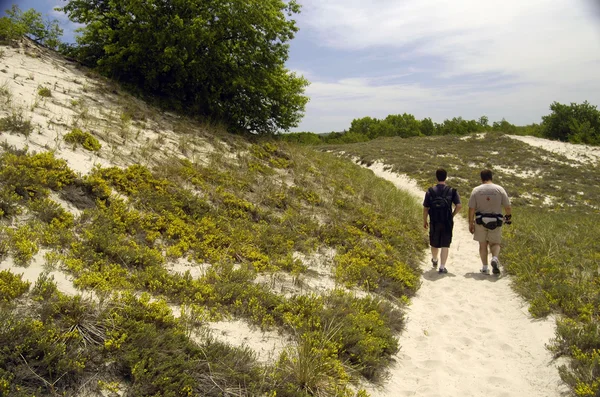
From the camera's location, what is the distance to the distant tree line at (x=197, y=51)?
36.3 feet

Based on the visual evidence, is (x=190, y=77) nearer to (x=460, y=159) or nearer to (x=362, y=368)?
(x=362, y=368)

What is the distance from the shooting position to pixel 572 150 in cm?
3641

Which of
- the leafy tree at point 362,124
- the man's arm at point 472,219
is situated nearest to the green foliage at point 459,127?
the leafy tree at point 362,124

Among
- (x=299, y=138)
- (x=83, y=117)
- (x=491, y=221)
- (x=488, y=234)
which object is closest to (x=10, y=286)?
(x=83, y=117)

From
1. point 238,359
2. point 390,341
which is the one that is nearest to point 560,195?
point 390,341

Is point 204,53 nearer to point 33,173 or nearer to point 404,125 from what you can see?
point 33,173

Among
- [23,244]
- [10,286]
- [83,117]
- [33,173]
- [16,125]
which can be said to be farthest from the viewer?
[83,117]

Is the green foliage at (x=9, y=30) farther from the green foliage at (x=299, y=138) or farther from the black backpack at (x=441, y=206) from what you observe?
the black backpack at (x=441, y=206)

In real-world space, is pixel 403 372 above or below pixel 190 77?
below

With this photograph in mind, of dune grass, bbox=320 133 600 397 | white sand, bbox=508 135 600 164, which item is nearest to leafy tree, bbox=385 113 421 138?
white sand, bbox=508 135 600 164

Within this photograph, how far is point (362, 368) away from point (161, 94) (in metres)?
11.7

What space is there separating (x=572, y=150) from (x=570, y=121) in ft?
40.8

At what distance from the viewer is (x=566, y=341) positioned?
484 centimetres

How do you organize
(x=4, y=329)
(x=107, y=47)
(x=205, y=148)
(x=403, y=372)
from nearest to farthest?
(x=4, y=329)
(x=403, y=372)
(x=205, y=148)
(x=107, y=47)
